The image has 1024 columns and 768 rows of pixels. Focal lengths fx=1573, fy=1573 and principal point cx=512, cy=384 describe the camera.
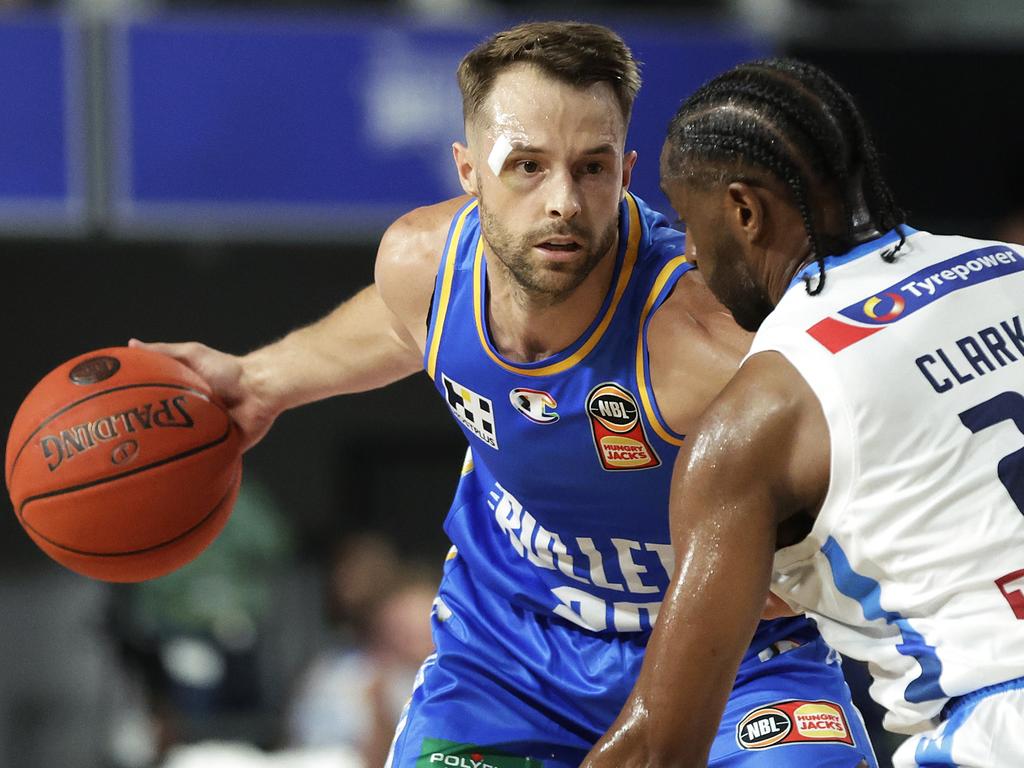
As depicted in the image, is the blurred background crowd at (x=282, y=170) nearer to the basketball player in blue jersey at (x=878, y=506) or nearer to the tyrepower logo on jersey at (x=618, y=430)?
the tyrepower logo on jersey at (x=618, y=430)

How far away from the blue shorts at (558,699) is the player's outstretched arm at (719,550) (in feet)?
2.75

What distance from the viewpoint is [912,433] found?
7.55 ft

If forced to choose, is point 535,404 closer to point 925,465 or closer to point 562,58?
point 562,58

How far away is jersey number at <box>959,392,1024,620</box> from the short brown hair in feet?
3.83

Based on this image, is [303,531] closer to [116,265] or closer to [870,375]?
[116,265]

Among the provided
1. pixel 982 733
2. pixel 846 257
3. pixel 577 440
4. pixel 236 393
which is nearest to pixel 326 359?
pixel 236 393

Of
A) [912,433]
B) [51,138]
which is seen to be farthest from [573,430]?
[51,138]

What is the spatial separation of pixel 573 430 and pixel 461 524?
0.56 m

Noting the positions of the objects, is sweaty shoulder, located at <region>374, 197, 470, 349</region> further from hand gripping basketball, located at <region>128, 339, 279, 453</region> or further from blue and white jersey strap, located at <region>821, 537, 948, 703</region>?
blue and white jersey strap, located at <region>821, 537, 948, 703</region>

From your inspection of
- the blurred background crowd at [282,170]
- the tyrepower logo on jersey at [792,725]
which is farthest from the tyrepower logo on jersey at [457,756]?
the blurred background crowd at [282,170]

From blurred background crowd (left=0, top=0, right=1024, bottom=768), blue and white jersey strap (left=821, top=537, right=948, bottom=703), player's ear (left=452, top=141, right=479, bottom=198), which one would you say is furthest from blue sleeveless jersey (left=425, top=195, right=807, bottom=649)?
blurred background crowd (left=0, top=0, right=1024, bottom=768)

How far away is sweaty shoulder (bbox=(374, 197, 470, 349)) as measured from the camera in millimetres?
3475

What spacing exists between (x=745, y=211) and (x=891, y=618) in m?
0.68

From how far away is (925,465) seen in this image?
2295mm
